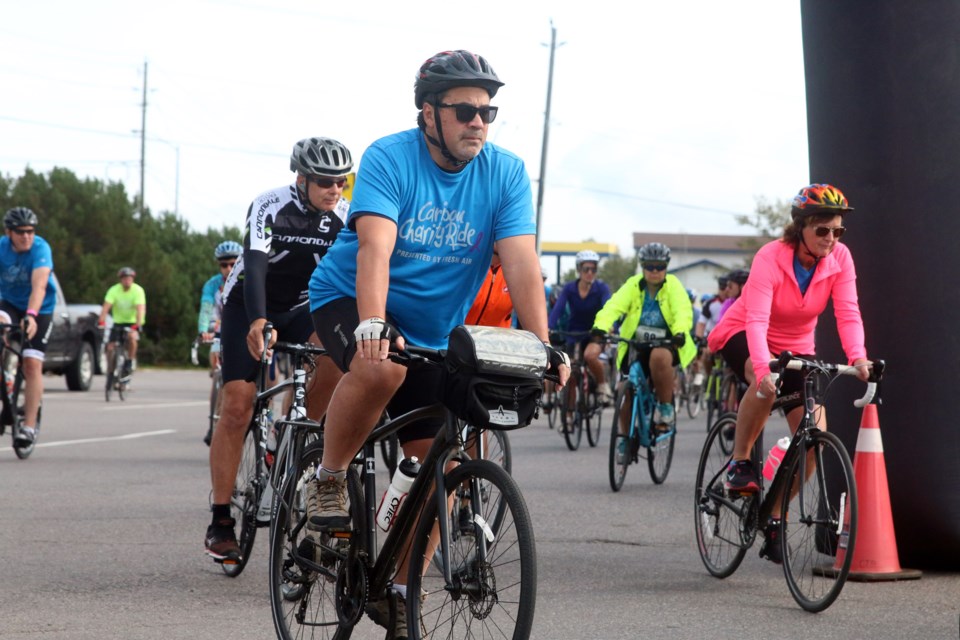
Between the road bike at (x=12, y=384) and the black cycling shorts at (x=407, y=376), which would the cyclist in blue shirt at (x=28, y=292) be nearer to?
the road bike at (x=12, y=384)

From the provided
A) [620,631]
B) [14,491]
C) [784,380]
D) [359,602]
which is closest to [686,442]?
[14,491]

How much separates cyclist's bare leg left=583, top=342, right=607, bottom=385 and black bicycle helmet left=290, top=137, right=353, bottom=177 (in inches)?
296

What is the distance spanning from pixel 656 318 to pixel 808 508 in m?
5.54

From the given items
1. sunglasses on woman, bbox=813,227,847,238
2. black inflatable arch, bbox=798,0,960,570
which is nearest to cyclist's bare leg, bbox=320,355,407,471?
sunglasses on woman, bbox=813,227,847,238

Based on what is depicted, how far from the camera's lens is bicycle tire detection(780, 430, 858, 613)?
241 inches

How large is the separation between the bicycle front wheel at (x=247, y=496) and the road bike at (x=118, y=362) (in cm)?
1554

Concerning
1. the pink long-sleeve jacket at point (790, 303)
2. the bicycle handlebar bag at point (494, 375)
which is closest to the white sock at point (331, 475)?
the bicycle handlebar bag at point (494, 375)

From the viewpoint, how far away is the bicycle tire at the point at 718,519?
7.06 m

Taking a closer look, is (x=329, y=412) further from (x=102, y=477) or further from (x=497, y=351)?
(x=102, y=477)

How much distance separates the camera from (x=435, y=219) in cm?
474

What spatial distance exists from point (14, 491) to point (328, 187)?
184 inches

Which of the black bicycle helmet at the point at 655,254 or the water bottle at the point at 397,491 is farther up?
the black bicycle helmet at the point at 655,254

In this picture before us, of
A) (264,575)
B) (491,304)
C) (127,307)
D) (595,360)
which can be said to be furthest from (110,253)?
(264,575)

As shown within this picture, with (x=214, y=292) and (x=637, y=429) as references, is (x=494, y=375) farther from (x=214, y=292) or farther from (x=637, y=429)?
(x=214, y=292)
